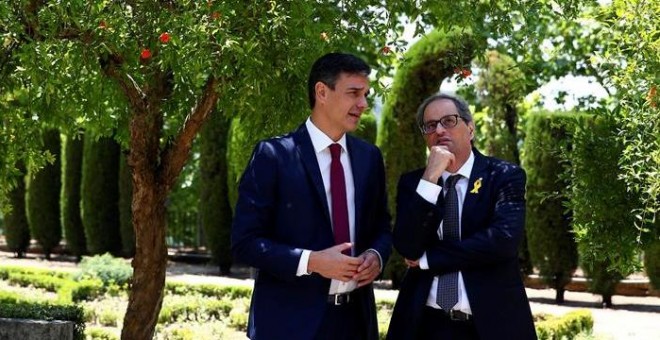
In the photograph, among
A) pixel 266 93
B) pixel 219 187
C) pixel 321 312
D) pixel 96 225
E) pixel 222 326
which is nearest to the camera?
pixel 321 312

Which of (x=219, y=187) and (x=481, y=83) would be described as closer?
(x=481, y=83)

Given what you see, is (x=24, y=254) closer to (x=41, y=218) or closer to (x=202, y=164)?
(x=41, y=218)

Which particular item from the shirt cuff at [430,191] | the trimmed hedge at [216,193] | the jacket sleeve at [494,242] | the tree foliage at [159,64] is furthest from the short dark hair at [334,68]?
the trimmed hedge at [216,193]

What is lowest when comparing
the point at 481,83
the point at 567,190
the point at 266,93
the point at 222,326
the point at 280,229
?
the point at 222,326

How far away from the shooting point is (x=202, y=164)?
54.5 feet

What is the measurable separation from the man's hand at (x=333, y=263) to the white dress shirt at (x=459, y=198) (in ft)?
1.17

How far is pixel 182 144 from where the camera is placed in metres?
5.88

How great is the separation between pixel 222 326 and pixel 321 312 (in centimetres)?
636

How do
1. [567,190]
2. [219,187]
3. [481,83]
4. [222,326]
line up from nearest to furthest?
[567,190] < [222,326] < [481,83] < [219,187]

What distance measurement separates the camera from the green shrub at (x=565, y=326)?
8102mm

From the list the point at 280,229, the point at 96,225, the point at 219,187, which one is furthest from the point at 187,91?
the point at 96,225

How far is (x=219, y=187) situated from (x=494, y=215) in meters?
13.5

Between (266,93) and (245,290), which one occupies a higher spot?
(266,93)

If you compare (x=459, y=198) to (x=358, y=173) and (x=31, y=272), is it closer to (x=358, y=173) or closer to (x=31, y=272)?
(x=358, y=173)
